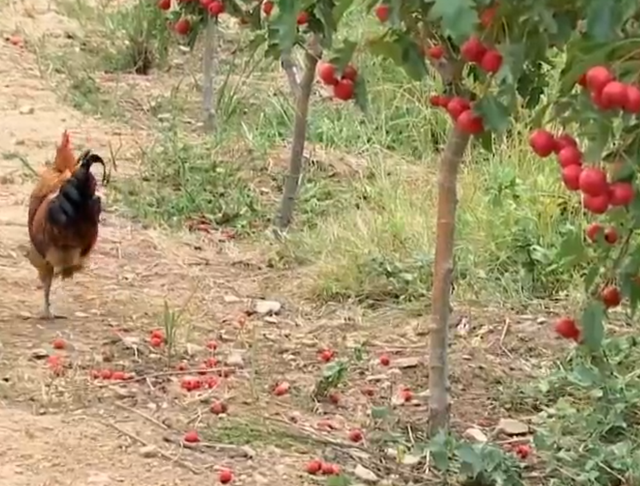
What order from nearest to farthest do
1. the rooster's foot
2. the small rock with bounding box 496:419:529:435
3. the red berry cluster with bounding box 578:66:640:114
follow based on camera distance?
the red berry cluster with bounding box 578:66:640:114, the small rock with bounding box 496:419:529:435, the rooster's foot

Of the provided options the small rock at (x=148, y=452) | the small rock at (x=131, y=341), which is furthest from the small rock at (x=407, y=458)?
the small rock at (x=131, y=341)

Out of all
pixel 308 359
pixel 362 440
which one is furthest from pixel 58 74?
pixel 362 440

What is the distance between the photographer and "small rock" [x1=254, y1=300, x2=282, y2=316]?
5.45 metres

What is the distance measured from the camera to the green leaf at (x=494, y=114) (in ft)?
9.67

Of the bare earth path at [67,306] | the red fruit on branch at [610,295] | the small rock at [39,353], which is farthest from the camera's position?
the small rock at [39,353]

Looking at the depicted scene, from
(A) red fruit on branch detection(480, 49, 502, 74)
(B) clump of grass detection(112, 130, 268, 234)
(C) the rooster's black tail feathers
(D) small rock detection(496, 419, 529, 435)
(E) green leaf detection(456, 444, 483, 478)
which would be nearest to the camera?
(A) red fruit on branch detection(480, 49, 502, 74)

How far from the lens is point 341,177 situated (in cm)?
719

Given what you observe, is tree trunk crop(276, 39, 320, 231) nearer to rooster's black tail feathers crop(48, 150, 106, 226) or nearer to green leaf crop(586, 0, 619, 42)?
rooster's black tail feathers crop(48, 150, 106, 226)

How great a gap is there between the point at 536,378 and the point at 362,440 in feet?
2.64

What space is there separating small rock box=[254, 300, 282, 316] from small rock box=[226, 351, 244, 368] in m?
0.52

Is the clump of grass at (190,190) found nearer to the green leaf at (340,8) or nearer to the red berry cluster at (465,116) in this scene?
the green leaf at (340,8)

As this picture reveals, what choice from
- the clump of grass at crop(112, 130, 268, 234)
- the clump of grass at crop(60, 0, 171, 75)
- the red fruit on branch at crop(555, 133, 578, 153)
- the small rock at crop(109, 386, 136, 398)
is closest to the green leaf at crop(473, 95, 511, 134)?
the red fruit on branch at crop(555, 133, 578, 153)

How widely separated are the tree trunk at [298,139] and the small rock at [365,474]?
5.71 ft

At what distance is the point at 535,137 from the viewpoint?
2.53 m
